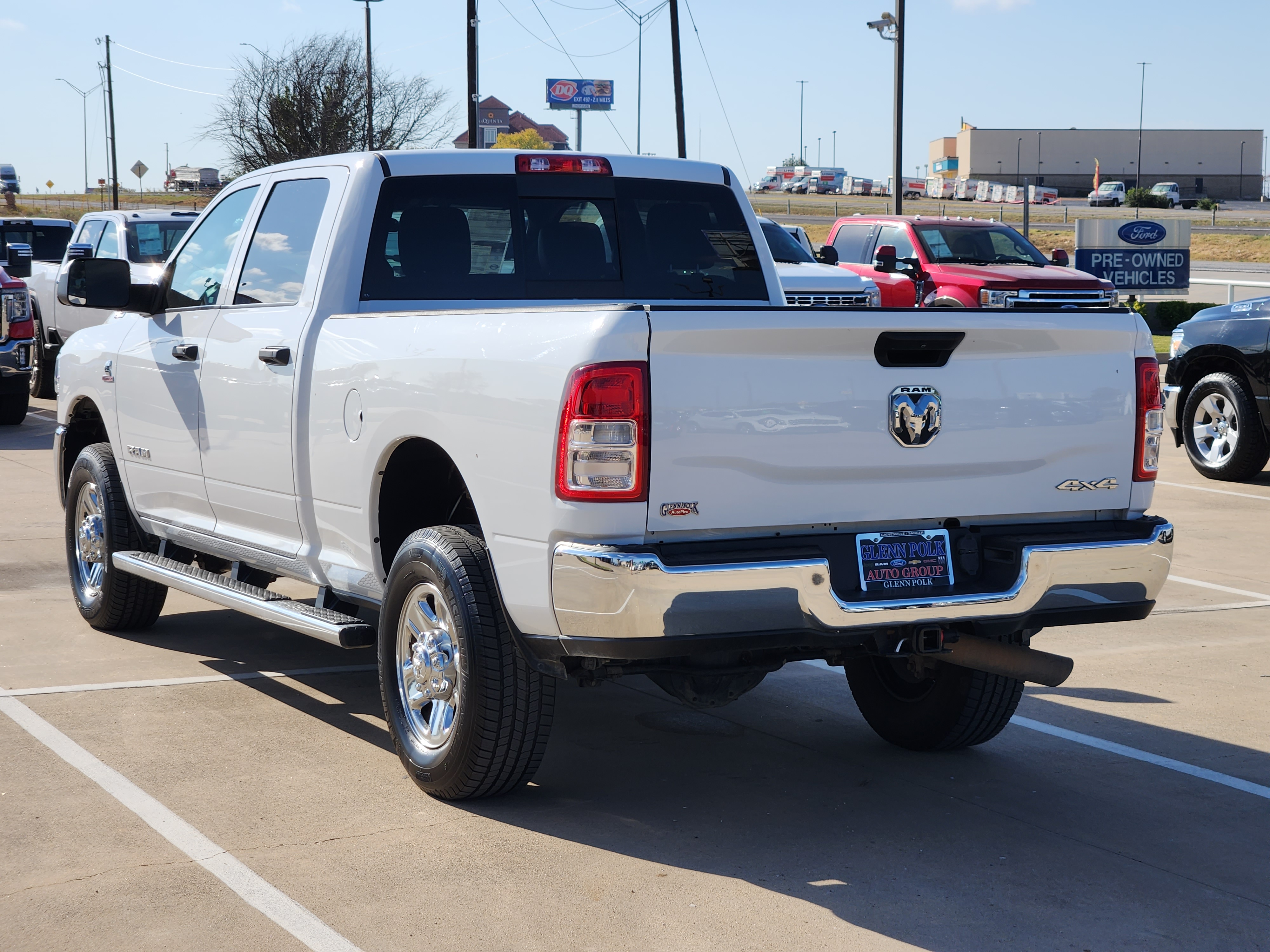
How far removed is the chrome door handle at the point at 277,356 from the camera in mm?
5488

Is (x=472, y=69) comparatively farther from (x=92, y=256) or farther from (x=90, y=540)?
(x=90, y=540)

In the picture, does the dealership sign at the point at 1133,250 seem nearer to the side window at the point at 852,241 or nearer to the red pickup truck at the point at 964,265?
the red pickup truck at the point at 964,265

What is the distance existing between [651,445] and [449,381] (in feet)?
2.87

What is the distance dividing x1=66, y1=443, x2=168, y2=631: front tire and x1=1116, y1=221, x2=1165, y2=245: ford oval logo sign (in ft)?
67.0

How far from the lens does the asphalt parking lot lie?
155 inches

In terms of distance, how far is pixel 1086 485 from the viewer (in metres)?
4.68

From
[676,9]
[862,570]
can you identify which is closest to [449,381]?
[862,570]

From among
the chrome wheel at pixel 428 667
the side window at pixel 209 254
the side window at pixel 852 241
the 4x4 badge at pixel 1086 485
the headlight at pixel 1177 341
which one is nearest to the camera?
the 4x4 badge at pixel 1086 485

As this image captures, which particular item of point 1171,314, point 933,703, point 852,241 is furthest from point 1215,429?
point 1171,314

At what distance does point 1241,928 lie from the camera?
3.97 m

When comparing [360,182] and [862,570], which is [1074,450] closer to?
[862,570]

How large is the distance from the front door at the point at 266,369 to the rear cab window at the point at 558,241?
0.93 ft

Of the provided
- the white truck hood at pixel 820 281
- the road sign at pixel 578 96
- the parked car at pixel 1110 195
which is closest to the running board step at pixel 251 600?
the white truck hood at pixel 820 281

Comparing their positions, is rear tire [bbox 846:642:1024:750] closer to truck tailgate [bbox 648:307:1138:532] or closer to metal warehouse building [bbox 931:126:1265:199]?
truck tailgate [bbox 648:307:1138:532]
